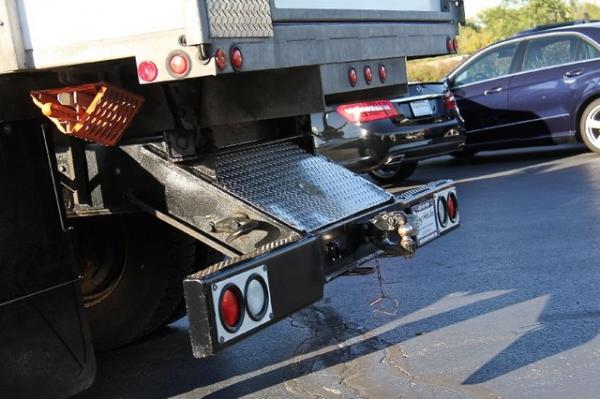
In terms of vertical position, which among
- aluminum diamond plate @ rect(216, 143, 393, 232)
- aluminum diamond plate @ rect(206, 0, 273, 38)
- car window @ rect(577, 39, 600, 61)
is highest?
aluminum diamond plate @ rect(206, 0, 273, 38)

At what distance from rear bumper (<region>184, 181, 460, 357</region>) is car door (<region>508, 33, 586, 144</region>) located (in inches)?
284

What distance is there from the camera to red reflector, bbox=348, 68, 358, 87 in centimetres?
399

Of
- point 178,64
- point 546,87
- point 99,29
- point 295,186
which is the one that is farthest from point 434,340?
point 546,87

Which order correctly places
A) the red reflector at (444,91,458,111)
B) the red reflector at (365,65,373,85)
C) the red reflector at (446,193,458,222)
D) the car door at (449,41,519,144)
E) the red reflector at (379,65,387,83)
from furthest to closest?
1. the car door at (449,41,519,144)
2. the red reflector at (444,91,458,111)
3. the red reflector at (446,193,458,222)
4. the red reflector at (379,65,387,83)
5. the red reflector at (365,65,373,85)

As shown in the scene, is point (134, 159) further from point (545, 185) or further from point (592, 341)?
point (545, 185)

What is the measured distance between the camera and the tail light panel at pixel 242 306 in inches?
118

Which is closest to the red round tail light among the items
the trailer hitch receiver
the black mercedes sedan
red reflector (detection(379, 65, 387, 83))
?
the trailer hitch receiver

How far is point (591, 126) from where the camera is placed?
34.9ft

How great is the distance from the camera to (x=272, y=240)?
11.7 feet

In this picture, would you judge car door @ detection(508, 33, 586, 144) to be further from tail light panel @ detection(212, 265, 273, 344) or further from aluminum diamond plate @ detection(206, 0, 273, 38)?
tail light panel @ detection(212, 265, 273, 344)

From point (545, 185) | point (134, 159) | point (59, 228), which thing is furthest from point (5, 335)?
point (545, 185)

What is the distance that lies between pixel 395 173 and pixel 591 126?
100 inches

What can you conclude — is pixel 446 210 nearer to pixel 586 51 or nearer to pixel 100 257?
pixel 100 257

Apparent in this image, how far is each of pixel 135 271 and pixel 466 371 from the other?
1.88 m
